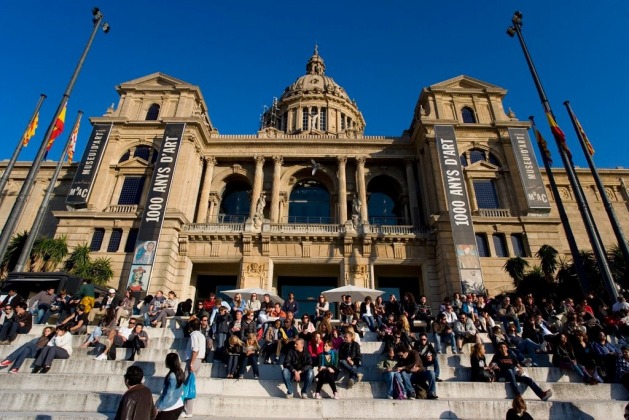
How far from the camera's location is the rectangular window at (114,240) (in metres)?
26.6

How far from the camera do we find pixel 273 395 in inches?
376

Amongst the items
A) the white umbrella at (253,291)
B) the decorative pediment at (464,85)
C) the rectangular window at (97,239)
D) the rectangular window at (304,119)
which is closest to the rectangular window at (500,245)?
the decorative pediment at (464,85)

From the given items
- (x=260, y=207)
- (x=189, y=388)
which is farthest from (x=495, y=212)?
(x=189, y=388)

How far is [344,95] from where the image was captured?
58.4m

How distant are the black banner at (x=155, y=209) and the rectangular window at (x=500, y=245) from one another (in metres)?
24.2

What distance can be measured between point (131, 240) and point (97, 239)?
269 cm

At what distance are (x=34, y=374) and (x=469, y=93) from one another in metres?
35.2

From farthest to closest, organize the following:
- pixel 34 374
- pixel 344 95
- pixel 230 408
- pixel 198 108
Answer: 1. pixel 344 95
2. pixel 198 108
3. pixel 34 374
4. pixel 230 408

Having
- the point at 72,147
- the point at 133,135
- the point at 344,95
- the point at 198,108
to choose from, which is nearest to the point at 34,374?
the point at 72,147

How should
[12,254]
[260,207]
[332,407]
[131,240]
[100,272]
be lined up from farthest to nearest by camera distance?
[260,207], [131,240], [100,272], [12,254], [332,407]

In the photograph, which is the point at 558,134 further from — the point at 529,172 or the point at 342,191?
the point at 342,191

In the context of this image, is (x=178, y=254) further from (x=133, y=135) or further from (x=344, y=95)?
(x=344, y=95)

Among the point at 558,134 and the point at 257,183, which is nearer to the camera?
the point at 558,134

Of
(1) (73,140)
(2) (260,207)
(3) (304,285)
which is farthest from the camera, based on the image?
(3) (304,285)
